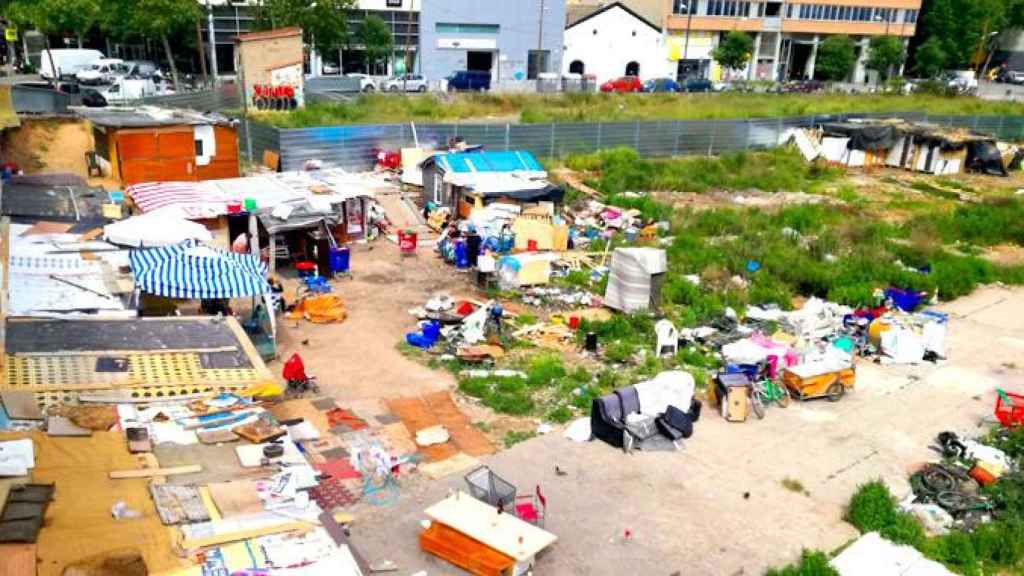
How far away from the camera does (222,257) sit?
51.1ft

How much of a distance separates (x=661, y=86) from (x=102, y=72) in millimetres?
34611

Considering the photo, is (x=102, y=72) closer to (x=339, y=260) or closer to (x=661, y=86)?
(x=339, y=260)

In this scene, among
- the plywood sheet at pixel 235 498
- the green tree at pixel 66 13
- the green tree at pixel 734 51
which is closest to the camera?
the plywood sheet at pixel 235 498

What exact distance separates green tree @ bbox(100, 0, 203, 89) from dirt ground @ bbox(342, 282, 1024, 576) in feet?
105

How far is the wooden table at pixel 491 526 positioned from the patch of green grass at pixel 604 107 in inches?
957

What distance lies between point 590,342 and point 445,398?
3.68 metres

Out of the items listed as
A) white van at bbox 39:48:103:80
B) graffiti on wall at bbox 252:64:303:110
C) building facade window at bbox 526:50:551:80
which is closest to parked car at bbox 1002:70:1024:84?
building facade window at bbox 526:50:551:80

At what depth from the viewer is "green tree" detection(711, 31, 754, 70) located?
64.2 metres

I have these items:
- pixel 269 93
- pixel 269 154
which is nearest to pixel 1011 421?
pixel 269 154

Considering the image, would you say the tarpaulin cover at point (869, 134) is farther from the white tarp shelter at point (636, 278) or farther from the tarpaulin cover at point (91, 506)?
the tarpaulin cover at point (91, 506)

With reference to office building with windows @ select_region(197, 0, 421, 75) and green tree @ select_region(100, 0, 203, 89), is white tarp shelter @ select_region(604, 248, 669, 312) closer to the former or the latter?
green tree @ select_region(100, 0, 203, 89)

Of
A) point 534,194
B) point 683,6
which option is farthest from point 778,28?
point 534,194

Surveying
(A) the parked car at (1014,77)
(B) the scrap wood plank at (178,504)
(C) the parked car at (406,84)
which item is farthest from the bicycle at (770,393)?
(A) the parked car at (1014,77)

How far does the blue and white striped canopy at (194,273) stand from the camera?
14.3 metres
